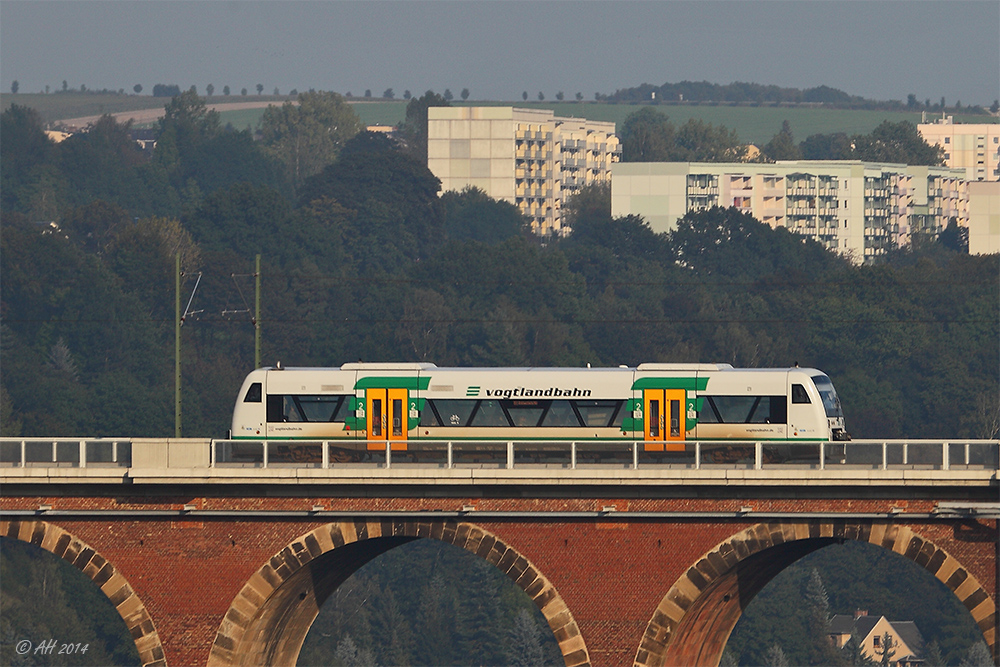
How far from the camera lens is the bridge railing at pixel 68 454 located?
65.2m

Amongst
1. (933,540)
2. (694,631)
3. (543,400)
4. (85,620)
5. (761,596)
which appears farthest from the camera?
(761,596)

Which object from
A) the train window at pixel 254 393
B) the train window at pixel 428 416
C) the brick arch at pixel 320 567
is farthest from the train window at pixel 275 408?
the brick arch at pixel 320 567

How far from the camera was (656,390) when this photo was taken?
2739 inches

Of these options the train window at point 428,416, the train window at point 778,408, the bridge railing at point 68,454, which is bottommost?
the bridge railing at point 68,454

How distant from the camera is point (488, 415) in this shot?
70.8 metres

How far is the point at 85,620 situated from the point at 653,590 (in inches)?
4351

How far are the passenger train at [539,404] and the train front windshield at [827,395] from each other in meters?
0.07

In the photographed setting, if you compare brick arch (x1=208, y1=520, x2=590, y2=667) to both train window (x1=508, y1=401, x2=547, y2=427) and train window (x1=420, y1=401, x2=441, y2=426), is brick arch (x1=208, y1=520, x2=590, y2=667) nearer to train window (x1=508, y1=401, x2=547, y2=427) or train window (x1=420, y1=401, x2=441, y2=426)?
train window (x1=420, y1=401, x2=441, y2=426)

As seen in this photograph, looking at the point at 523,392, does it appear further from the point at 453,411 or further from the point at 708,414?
the point at 708,414

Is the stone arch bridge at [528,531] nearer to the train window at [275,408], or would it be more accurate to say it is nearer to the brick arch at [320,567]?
the brick arch at [320,567]

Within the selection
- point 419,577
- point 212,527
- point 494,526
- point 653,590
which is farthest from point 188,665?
point 419,577

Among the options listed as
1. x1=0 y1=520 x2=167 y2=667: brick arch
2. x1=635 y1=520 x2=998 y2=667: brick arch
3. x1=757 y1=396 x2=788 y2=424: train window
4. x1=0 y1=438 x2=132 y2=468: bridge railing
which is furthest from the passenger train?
x1=0 y1=520 x2=167 y2=667: brick arch

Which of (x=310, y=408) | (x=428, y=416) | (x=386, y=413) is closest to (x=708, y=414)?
(x=428, y=416)

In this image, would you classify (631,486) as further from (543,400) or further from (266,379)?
(266,379)
